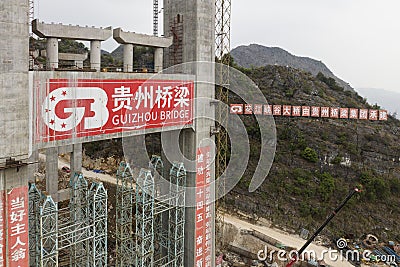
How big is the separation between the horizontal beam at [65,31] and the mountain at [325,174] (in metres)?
17.7

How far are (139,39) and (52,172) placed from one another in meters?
4.85

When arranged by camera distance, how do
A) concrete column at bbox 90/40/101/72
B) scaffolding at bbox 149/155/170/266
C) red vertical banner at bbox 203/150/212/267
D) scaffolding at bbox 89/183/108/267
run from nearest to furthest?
scaffolding at bbox 89/183/108/267 → concrete column at bbox 90/40/101/72 → scaffolding at bbox 149/155/170/266 → red vertical banner at bbox 203/150/212/267

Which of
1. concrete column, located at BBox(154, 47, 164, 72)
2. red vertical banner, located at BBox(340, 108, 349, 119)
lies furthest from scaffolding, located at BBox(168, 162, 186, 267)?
red vertical banner, located at BBox(340, 108, 349, 119)

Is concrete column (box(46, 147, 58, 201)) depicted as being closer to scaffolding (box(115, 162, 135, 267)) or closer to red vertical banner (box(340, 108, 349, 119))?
scaffolding (box(115, 162, 135, 267))

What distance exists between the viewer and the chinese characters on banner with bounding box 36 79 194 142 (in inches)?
315

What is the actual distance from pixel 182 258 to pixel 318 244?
449 inches

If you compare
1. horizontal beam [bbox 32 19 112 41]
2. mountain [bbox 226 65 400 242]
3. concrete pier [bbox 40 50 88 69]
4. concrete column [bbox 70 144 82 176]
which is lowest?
mountain [bbox 226 65 400 242]

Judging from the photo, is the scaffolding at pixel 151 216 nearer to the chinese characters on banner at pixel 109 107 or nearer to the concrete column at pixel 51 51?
the chinese characters on banner at pixel 109 107

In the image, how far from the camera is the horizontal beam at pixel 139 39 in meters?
10.1

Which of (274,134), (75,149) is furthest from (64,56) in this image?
(274,134)

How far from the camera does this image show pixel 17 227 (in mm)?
7367

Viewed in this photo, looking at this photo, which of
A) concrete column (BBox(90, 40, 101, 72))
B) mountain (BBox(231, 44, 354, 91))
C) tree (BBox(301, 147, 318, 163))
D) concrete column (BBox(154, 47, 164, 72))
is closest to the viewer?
concrete column (BBox(90, 40, 101, 72))

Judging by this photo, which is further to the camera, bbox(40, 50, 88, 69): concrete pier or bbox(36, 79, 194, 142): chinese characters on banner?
bbox(40, 50, 88, 69): concrete pier

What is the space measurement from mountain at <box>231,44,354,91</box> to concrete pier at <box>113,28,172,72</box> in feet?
192
